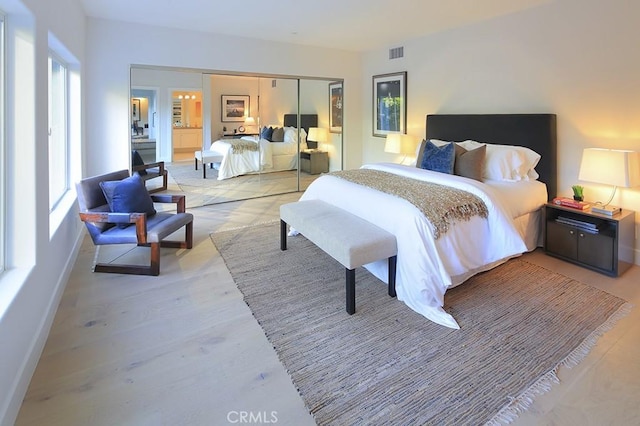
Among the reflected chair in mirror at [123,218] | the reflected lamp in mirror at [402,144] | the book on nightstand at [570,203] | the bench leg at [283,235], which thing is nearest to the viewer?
the reflected chair in mirror at [123,218]

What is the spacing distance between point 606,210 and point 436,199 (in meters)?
1.63

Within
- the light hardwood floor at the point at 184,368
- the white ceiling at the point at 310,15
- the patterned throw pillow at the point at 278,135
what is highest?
the white ceiling at the point at 310,15

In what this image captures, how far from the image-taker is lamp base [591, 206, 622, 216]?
3305 mm

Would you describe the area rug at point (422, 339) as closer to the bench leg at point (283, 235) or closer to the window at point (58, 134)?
the bench leg at point (283, 235)

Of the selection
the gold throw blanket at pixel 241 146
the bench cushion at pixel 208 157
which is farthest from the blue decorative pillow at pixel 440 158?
the bench cushion at pixel 208 157

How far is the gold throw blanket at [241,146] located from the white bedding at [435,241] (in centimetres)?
294

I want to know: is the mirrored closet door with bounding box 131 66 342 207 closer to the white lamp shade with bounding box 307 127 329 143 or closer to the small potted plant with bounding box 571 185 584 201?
the white lamp shade with bounding box 307 127 329 143

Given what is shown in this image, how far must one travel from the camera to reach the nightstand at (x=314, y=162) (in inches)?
271

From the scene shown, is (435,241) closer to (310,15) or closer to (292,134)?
(310,15)

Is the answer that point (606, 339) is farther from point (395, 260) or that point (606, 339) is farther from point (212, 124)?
point (212, 124)

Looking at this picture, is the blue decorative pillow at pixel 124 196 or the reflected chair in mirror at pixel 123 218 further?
the blue decorative pillow at pixel 124 196

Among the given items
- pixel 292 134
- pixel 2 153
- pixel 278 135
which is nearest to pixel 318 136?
pixel 292 134

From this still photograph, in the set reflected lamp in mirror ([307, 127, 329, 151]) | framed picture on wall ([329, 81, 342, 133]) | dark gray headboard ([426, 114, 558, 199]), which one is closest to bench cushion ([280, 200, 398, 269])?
dark gray headboard ([426, 114, 558, 199])

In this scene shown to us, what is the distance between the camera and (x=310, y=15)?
4480mm
